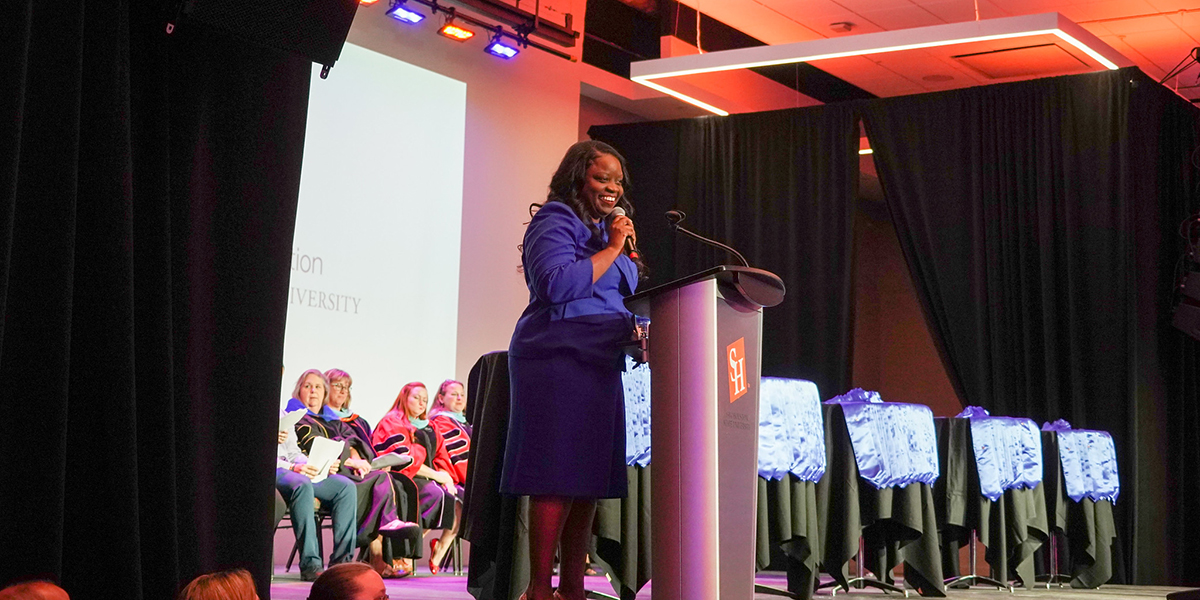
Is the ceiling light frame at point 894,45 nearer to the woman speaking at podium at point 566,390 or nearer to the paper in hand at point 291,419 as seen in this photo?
the paper in hand at point 291,419

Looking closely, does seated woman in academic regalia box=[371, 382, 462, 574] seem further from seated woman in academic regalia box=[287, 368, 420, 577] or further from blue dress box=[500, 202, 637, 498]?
blue dress box=[500, 202, 637, 498]

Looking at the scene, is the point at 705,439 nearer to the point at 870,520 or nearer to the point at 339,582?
the point at 339,582

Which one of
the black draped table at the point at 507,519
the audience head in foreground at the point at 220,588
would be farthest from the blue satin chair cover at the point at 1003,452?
the audience head in foreground at the point at 220,588

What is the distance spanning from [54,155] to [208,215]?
1.12 ft

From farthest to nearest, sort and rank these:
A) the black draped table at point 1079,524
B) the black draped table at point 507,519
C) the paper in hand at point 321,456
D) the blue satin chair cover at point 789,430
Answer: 1. the black draped table at point 1079,524
2. the paper in hand at point 321,456
3. the blue satin chair cover at point 789,430
4. the black draped table at point 507,519

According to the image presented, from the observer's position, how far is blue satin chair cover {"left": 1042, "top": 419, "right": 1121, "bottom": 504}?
5.81 meters

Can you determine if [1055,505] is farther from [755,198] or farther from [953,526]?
[755,198]

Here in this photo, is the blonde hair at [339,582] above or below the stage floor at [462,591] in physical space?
Result: above

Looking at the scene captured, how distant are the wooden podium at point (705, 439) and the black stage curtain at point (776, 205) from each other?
20.6 ft

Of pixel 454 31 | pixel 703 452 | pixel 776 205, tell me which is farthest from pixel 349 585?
pixel 776 205

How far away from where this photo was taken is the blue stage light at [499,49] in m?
7.32

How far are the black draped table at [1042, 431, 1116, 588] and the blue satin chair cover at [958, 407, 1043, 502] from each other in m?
0.37

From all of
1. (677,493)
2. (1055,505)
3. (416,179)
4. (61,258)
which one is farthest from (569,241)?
(416,179)

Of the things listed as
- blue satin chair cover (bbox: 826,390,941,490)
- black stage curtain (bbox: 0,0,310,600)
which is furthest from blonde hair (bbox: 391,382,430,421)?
black stage curtain (bbox: 0,0,310,600)
